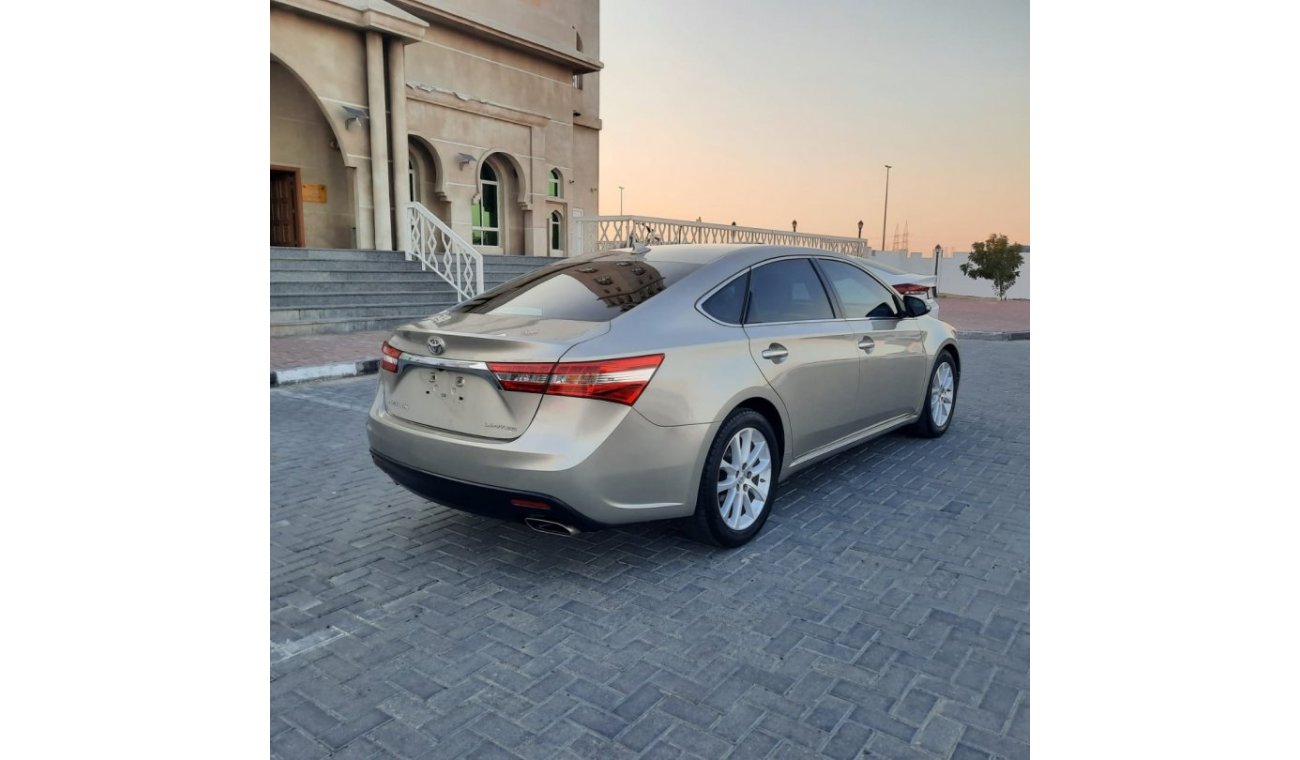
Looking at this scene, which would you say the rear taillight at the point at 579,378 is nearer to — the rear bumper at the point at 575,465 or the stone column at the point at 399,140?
the rear bumper at the point at 575,465

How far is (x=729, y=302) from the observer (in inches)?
151

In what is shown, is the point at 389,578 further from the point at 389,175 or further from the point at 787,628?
the point at 389,175

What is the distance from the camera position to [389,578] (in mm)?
3439

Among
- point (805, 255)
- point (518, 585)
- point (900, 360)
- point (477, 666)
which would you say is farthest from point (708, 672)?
point (900, 360)

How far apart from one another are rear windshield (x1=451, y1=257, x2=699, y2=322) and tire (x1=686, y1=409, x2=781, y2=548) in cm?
77

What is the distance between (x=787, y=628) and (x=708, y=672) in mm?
467

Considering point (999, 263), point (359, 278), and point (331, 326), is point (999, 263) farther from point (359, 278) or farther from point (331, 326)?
point (331, 326)

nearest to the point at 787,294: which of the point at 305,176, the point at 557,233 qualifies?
the point at 305,176

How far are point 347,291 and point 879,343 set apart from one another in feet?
40.0

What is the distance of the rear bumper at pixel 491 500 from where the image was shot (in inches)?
121

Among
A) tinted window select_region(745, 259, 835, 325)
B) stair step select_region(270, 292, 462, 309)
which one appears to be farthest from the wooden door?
tinted window select_region(745, 259, 835, 325)

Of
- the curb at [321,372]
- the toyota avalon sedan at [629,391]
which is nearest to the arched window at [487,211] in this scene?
the curb at [321,372]

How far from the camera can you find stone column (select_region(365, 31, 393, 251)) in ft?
56.2

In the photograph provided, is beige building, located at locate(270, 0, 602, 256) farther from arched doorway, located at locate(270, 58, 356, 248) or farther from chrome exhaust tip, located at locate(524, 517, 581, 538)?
chrome exhaust tip, located at locate(524, 517, 581, 538)
